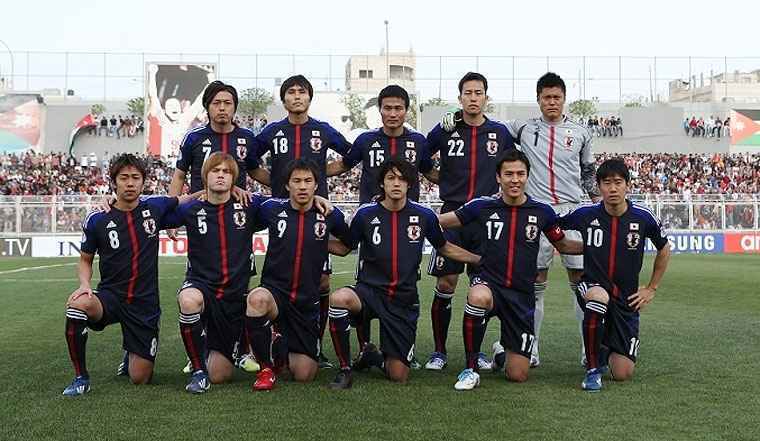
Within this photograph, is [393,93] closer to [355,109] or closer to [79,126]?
[355,109]

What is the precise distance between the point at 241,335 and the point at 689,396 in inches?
132

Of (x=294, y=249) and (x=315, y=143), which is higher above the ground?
(x=315, y=143)

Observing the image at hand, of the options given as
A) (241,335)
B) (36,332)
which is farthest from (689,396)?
(36,332)

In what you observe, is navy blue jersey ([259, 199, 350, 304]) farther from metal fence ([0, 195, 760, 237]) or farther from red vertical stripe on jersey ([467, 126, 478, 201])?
metal fence ([0, 195, 760, 237])

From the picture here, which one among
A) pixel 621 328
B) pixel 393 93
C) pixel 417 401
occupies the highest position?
pixel 393 93

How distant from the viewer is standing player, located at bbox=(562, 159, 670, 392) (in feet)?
21.8

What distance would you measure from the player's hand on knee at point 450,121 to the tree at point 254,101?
4455 centimetres

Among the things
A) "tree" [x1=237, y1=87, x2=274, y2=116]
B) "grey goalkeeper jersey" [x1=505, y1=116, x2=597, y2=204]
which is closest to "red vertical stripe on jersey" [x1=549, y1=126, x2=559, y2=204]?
"grey goalkeeper jersey" [x1=505, y1=116, x2=597, y2=204]

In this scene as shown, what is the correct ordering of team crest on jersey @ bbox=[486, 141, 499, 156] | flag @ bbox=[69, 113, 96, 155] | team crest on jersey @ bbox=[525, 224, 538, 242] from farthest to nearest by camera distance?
flag @ bbox=[69, 113, 96, 155]
team crest on jersey @ bbox=[486, 141, 499, 156]
team crest on jersey @ bbox=[525, 224, 538, 242]

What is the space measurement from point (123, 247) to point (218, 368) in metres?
1.11

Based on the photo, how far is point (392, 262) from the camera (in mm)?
6699

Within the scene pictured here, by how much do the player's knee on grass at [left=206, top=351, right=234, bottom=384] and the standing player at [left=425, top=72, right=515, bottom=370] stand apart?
164 cm

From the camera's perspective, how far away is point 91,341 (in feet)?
29.2

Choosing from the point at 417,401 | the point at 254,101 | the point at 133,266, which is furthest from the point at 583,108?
the point at 417,401
